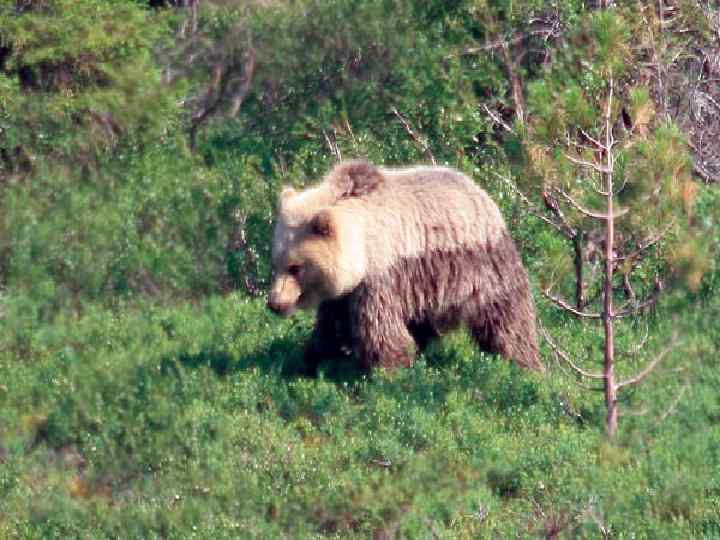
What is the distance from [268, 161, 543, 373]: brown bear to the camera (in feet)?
25.6

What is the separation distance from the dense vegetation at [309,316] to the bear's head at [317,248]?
1.84 ft

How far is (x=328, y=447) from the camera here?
7336 mm

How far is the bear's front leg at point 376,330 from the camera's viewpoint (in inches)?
313

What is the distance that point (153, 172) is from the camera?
38.1 ft

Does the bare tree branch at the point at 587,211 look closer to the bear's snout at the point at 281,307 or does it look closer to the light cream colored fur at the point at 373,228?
the light cream colored fur at the point at 373,228

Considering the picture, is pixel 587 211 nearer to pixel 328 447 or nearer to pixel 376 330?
pixel 376 330

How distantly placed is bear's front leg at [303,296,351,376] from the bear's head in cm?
28

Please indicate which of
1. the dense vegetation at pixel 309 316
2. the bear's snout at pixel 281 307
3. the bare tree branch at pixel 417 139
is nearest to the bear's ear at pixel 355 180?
the bear's snout at pixel 281 307

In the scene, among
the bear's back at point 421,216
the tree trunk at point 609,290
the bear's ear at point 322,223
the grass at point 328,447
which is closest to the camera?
the grass at point 328,447

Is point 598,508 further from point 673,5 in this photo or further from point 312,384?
point 673,5

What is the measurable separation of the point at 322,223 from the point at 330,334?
0.90 metres

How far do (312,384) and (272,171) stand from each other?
12.8ft

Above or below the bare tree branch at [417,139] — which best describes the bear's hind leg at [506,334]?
below

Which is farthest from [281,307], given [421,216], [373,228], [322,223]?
[421,216]
